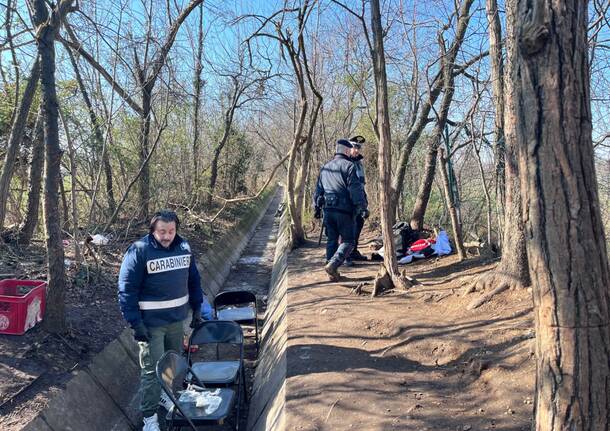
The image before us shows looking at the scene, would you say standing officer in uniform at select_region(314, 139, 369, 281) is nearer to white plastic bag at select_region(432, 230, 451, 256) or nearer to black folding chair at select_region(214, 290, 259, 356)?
black folding chair at select_region(214, 290, 259, 356)

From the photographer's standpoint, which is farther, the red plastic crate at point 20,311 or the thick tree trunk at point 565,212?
the red plastic crate at point 20,311

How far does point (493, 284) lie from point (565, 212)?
339 centimetres

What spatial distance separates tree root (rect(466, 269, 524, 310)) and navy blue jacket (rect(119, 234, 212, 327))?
121 inches

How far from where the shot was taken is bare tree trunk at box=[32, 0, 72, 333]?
15.6 ft

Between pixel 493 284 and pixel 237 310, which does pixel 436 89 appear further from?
pixel 237 310

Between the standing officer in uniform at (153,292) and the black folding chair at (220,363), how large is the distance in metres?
0.46

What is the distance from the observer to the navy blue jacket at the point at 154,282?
420cm

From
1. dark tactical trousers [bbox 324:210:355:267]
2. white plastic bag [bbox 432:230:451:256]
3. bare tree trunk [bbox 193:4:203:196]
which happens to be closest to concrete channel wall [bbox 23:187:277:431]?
dark tactical trousers [bbox 324:210:355:267]

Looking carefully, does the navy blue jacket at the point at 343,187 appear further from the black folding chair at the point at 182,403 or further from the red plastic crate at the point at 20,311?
the red plastic crate at the point at 20,311

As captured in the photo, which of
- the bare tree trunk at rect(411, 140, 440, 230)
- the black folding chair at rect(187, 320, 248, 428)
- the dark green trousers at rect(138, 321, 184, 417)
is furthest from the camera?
the bare tree trunk at rect(411, 140, 440, 230)

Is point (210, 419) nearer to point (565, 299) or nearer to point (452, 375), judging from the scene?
point (452, 375)

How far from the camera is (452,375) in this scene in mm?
4094

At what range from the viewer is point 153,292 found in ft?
14.3

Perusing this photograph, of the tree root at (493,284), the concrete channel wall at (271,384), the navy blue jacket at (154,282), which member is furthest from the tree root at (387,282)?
the navy blue jacket at (154,282)
